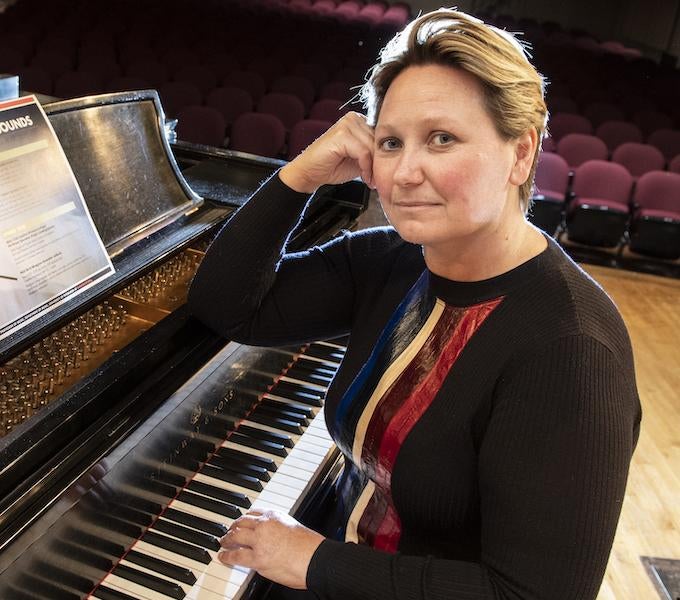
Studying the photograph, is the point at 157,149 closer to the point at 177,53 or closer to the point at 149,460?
the point at 149,460

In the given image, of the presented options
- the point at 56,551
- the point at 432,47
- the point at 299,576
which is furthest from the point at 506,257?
the point at 56,551

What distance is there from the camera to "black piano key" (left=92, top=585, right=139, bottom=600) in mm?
1404

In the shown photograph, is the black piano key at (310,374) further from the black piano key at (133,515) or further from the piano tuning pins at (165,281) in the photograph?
the black piano key at (133,515)

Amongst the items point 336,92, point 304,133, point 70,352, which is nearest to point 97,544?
point 70,352

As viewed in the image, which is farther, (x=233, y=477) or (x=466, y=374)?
(x=233, y=477)

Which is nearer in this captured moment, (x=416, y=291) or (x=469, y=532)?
(x=469, y=532)

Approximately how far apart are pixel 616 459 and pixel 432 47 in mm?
727

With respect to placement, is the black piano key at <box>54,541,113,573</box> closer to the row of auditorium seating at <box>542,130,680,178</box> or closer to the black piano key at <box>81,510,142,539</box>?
the black piano key at <box>81,510,142,539</box>

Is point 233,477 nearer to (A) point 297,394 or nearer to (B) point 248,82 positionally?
(A) point 297,394

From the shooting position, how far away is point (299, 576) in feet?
4.40

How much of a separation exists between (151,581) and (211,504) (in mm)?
234

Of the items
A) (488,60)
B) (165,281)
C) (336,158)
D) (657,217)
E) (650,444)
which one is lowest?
(650,444)

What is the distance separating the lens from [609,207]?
20.5 feet

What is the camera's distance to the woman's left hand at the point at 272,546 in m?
1.35
